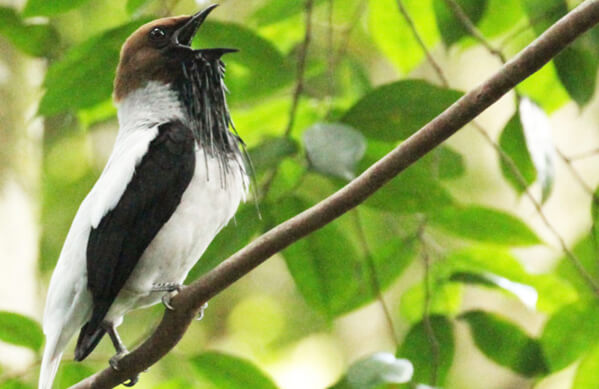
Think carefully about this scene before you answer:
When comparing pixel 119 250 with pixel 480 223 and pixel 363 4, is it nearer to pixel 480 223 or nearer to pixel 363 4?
pixel 480 223

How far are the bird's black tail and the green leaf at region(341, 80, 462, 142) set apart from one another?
721 mm

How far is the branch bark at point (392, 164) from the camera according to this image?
1.37 m

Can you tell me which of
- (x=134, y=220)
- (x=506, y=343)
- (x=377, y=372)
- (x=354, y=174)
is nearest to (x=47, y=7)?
(x=134, y=220)

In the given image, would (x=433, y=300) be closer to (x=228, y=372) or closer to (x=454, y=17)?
(x=228, y=372)

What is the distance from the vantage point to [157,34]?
7.12ft

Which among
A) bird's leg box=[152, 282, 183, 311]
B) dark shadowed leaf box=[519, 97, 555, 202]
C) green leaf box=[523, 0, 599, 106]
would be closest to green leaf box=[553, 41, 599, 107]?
green leaf box=[523, 0, 599, 106]

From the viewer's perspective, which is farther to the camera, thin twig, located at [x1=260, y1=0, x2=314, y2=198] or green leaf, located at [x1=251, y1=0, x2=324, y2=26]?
green leaf, located at [x1=251, y1=0, x2=324, y2=26]

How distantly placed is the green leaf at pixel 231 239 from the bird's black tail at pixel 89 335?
0.86ft

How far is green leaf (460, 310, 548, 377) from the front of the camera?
7.00ft

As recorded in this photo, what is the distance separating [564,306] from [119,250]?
1060 mm

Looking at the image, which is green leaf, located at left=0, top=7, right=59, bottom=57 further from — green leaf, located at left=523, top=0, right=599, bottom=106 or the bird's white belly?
green leaf, located at left=523, top=0, right=599, bottom=106

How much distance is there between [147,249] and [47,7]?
0.65 metres

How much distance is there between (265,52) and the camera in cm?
228

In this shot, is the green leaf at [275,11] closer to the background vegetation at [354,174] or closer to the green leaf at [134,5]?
the background vegetation at [354,174]
